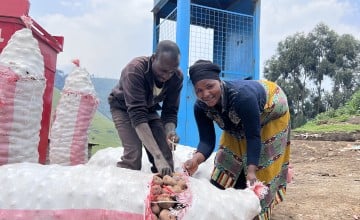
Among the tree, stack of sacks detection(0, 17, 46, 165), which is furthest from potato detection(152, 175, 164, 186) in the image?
the tree

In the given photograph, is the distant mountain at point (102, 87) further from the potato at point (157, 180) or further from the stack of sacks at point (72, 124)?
the potato at point (157, 180)

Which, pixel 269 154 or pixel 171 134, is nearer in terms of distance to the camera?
A: pixel 269 154

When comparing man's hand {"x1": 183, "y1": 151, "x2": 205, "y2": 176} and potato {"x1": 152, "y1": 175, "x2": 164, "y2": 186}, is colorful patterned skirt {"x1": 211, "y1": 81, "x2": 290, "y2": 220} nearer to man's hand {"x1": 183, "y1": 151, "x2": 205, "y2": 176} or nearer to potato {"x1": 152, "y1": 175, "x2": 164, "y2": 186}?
man's hand {"x1": 183, "y1": 151, "x2": 205, "y2": 176}

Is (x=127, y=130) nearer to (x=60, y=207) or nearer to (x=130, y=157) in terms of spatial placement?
(x=130, y=157)

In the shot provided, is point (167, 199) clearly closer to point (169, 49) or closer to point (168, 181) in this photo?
point (168, 181)

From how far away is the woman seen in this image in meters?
2.21

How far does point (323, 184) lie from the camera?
460 cm

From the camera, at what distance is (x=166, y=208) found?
1.77 metres

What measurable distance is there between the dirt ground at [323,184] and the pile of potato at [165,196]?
1.42 meters

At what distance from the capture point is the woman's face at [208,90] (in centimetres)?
217

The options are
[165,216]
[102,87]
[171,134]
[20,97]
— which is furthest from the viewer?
[102,87]

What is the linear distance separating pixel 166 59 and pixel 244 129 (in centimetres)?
58

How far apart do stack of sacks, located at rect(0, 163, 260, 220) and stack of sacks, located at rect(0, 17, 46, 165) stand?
1.09 ft

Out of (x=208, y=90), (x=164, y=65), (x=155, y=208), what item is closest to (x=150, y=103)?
(x=164, y=65)
